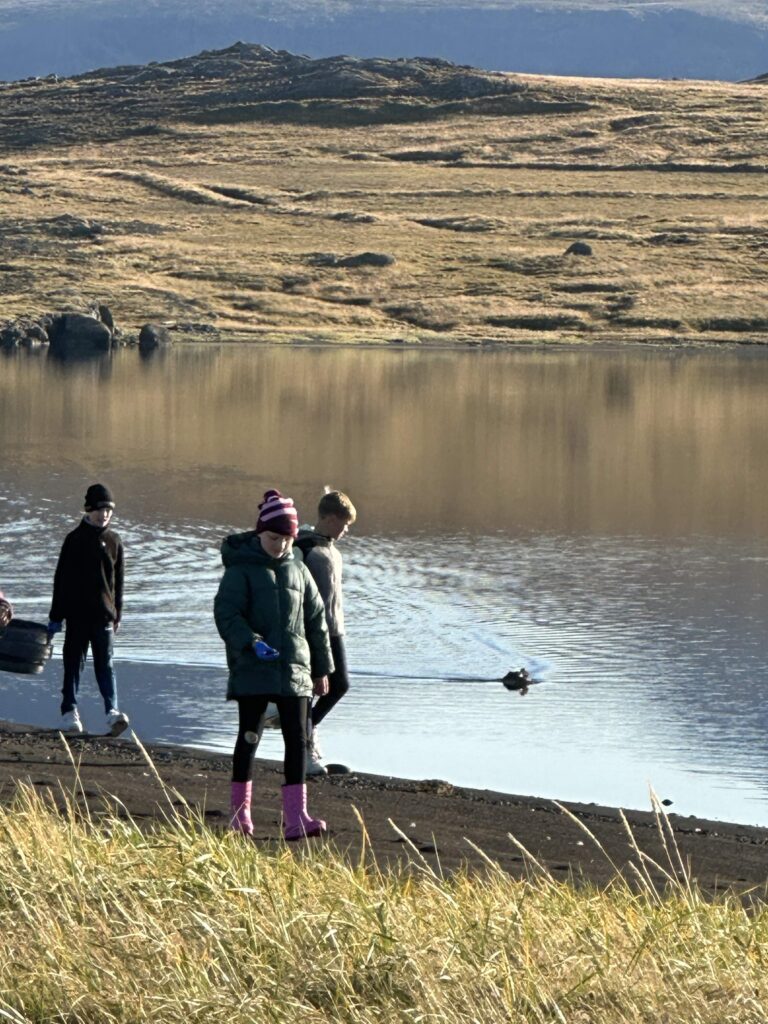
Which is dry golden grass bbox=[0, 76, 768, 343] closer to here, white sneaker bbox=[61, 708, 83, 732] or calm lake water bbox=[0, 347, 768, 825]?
calm lake water bbox=[0, 347, 768, 825]

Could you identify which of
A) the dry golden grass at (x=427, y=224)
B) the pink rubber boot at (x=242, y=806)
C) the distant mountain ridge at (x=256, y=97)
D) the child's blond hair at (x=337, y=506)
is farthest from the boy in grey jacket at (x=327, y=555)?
the distant mountain ridge at (x=256, y=97)

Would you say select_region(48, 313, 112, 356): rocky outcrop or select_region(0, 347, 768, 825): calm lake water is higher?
select_region(0, 347, 768, 825): calm lake water

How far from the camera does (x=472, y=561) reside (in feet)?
61.7

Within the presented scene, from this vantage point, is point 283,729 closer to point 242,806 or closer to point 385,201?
point 242,806

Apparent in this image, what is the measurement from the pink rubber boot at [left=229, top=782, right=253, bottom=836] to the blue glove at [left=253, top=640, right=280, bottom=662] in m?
0.58

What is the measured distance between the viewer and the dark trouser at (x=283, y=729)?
8.00m

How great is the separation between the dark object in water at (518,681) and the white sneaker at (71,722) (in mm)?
3300

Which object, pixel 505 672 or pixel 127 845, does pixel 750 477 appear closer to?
pixel 505 672

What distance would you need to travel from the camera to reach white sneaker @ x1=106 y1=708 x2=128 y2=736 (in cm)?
1062

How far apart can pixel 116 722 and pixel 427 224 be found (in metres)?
88.7

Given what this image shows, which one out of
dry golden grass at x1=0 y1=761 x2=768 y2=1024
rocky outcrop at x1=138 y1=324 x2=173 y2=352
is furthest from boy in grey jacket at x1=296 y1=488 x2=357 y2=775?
rocky outcrop at x1=138 y1=324 x2=173 y2=352

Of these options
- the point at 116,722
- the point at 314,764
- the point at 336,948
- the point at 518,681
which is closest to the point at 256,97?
the point at 518,681

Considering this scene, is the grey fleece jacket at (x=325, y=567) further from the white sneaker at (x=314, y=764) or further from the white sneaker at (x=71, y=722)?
the white sneaker at (x=71, y=722)

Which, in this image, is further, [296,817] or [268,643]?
[296,817]
